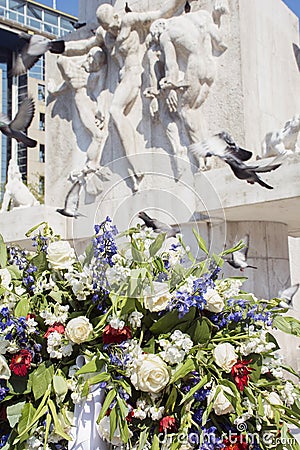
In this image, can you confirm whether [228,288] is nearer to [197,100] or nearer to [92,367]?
[92,367]

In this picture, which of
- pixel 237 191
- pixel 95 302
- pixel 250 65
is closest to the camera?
pixel 95 302

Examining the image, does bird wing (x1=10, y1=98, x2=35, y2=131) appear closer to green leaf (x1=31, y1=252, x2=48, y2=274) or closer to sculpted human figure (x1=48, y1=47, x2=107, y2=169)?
sculpted human figure (x1=48, y1=47, x2=107, y2=169)

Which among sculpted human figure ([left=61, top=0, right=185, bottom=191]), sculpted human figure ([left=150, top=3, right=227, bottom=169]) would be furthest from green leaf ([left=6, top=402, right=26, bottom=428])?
sculpted human figure ([left=61, top=0, right=185, bottom=191])

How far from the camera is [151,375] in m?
1.44

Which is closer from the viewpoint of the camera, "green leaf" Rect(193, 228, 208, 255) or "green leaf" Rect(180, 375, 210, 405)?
"green leaf" Rect(180, 375, 210, 405)

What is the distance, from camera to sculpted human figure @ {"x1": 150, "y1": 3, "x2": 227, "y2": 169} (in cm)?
814

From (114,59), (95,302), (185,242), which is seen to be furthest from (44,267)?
(114,59)

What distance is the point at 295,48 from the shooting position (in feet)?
29.7

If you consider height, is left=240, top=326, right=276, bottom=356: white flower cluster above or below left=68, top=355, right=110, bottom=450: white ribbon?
above

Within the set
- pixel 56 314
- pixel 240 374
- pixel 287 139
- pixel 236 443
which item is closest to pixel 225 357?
pixel 240 374

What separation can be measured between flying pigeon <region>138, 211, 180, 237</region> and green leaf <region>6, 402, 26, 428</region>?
1.73 ft

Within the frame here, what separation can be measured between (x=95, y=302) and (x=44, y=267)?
187 mm

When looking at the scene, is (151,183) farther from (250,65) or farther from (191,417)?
(250,65)

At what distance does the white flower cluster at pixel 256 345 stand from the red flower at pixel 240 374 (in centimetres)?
3
